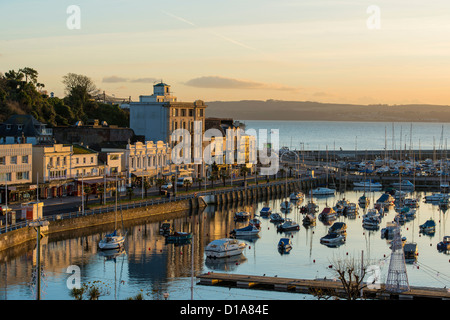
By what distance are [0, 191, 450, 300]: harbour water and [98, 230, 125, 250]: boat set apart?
0.69 metres

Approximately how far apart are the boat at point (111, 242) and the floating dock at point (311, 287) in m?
12.4

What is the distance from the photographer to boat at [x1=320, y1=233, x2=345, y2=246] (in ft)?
212

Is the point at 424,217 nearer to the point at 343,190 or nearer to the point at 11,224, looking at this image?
the point at 343,190

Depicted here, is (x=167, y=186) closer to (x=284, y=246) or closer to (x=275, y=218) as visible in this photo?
(x=275, y=218)

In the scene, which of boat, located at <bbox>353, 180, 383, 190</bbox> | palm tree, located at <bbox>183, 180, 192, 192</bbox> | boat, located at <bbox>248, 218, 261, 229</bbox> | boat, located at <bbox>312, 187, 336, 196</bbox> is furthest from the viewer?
boat, located at <bbox>353, 180, 383, 190</bbox>

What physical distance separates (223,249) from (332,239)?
12479 millimetres

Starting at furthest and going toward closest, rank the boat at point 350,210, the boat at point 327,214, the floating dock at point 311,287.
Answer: the boat at point 350,210
the boat at point 327,214
the floating dock at point 311,287

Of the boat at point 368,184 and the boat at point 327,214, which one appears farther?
the boat at point 368,184

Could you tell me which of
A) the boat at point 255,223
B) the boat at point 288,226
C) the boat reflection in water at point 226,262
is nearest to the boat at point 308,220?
the boat at point 288,226

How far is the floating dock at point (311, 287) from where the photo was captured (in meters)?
41.1

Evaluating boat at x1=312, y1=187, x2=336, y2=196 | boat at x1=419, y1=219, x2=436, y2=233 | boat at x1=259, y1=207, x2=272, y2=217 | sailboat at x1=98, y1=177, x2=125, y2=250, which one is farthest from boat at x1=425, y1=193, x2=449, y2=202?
sailboat at x1=98, y1=177, x2=125, y2=250

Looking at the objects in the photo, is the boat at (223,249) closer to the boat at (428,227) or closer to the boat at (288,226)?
the boat at (288,226)

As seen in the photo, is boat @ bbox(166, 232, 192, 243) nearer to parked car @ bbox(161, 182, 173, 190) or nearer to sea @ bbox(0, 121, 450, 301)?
sea @ bbox(0, 121, 450, 301)
